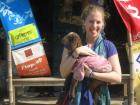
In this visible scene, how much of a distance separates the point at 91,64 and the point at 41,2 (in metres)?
5.54

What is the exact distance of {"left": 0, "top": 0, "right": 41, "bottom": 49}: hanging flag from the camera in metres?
6.42

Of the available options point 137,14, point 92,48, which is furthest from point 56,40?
point 92,48

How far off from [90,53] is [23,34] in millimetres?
3457

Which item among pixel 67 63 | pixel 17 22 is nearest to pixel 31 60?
pixel 17 22

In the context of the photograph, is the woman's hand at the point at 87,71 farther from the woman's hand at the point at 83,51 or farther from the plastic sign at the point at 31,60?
the plastic sign at the point at 31,60

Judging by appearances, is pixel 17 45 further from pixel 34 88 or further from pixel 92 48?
pixel 92 48

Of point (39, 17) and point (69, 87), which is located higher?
point (39, 17)

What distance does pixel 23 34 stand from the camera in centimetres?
653

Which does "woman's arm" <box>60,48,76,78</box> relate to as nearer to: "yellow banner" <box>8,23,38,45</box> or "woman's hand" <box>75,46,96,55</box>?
"woman's hand" <box>75,46,96,55</box>

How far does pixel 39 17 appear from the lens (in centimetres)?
860

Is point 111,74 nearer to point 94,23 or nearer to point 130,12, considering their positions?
point 94,23

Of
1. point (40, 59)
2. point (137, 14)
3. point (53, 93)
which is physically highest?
point (137, 14)

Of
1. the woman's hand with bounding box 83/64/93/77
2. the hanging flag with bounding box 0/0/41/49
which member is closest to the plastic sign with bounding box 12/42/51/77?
the hanging flag with bounding box 0/0/41/49

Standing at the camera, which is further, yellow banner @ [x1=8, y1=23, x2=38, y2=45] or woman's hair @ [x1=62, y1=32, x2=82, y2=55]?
yellow banner @ [x1=8, y1=23, x2=38, y2=45]
